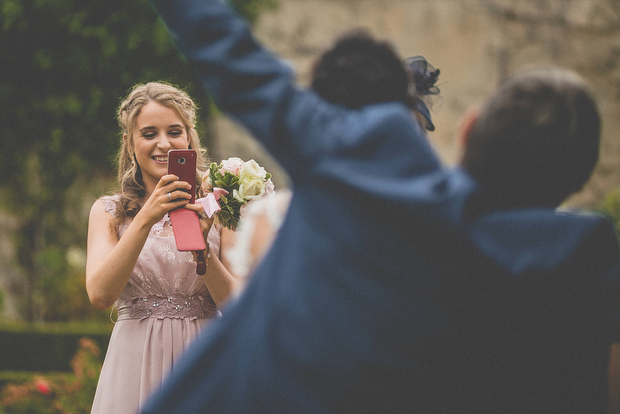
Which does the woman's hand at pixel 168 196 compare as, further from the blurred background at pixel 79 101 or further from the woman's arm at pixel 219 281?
the blurred background at pixel 79 101

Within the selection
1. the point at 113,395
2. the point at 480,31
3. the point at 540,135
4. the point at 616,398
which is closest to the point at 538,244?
the point at 540,135

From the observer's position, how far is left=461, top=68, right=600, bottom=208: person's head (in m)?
1.00

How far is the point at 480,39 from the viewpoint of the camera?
11.5m

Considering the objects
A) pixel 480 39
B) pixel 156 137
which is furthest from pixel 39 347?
pixel 480 39

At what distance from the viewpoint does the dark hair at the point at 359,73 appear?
104 centimetres

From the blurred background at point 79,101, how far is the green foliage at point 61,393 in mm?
1881

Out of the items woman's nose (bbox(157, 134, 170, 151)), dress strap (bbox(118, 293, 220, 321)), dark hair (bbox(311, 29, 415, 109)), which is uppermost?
woman's nose (bbox(157, 134, 170, 151))

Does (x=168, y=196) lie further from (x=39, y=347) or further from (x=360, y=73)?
(x=39, y=347)

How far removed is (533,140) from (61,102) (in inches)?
346

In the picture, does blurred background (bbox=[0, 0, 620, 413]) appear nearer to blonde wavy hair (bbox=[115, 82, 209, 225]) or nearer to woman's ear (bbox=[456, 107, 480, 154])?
blonde wavy hair (bbox=[115, 82, 209, 225])

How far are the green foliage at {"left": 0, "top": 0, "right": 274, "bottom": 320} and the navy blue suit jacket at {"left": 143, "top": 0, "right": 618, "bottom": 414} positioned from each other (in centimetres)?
772

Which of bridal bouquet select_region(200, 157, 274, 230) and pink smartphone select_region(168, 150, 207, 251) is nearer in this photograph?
pink smartphone select_region(168, 150, 207, 251)

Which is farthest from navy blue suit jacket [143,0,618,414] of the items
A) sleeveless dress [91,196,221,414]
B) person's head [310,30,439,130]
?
sleeveless dress [91,196,221,414]

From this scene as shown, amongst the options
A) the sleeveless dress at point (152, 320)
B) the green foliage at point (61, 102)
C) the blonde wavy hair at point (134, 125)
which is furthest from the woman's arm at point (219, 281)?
the green foliage at point (61, 102)
